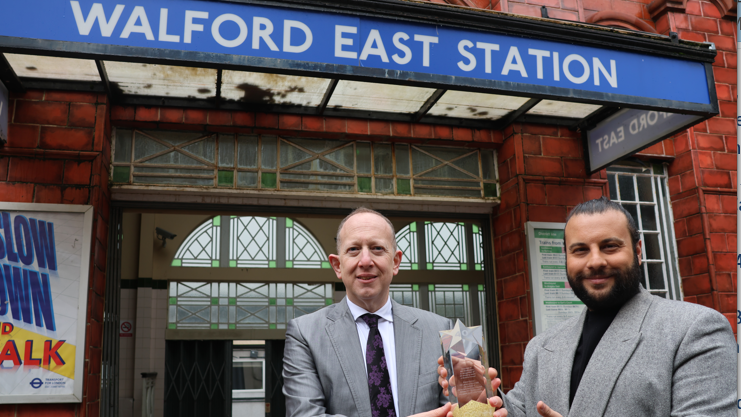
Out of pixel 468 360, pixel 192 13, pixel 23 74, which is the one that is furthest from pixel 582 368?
pixel 23 74

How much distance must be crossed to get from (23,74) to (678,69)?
4284 millimetres

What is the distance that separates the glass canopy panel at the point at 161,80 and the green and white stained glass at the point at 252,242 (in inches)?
221

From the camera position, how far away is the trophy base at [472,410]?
5.19 ft

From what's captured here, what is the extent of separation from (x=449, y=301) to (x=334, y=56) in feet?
22.0

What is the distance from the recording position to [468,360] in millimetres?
1615

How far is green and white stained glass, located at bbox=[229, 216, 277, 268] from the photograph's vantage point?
381 inches

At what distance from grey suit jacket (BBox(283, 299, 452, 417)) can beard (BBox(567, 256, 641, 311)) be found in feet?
1.84

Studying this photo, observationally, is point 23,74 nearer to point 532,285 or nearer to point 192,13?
point 192,13

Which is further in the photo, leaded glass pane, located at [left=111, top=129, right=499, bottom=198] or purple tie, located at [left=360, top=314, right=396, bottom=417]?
leaded glass pane, located at [left=111, top=129, right=499, bottom=198]

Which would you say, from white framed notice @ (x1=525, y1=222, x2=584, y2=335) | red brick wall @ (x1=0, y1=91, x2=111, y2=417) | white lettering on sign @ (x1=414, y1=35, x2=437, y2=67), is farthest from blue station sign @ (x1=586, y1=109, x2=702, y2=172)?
red brick wall @ (x1=0, y1=91, x2=111, y2=417)

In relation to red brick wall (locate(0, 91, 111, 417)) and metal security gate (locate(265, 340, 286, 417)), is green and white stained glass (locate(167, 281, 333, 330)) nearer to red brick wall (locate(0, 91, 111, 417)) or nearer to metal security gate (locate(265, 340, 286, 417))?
metal security gate (locate(265, 340, 286, 417))

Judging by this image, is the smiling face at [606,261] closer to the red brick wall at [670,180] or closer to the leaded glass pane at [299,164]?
the red brick wall at [670,180]

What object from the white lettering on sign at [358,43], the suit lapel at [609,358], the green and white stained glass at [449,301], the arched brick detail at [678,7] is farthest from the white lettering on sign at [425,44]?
the green and white stained glass at [449,301]

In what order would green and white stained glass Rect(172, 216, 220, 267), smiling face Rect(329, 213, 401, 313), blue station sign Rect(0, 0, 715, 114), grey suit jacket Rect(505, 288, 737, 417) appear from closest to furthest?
grey suit jacket Rect(505, 288, 737, 417) → smiling face Rect(329, 213, 401, 313) → blue station sign Rect(0, 0, 715, 114) → green and white stained glass Rect(172, 216, 220, 267)
